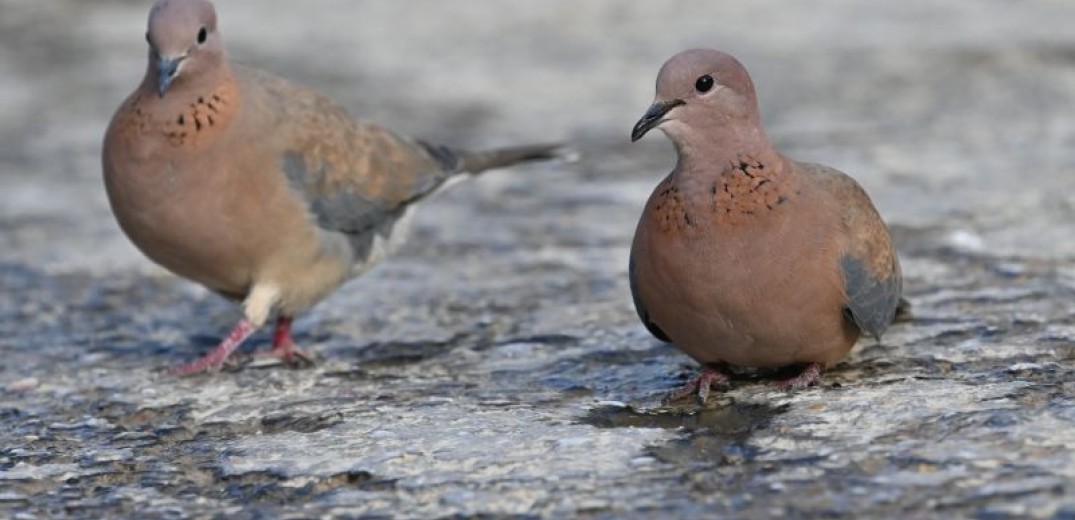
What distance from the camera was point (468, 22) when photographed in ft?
34.6

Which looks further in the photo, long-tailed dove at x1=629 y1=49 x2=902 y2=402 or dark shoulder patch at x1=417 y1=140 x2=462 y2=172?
dark shoulder patch at x1=417 y1=140 x2=462 y2=172

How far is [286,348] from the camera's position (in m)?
5.37

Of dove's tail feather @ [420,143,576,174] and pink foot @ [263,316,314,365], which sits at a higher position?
dove's tail feather @ [420,143,576,174]

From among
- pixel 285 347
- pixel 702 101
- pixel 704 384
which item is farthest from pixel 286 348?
pixel 702 101

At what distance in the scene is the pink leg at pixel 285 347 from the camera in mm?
5281

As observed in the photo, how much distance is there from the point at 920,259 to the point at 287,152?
89.9 inches

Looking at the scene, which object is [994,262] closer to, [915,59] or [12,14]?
[915,59]

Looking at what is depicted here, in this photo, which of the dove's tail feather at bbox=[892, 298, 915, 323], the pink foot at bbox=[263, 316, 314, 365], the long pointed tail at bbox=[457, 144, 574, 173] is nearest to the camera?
the dove's tail feather at bbox=[892, 298, 915, 323]

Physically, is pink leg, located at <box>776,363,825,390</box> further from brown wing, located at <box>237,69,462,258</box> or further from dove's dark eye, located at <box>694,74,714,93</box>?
brown wing, located at <box>237,69,462,258</box>

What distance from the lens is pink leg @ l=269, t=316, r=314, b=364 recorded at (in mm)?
5281

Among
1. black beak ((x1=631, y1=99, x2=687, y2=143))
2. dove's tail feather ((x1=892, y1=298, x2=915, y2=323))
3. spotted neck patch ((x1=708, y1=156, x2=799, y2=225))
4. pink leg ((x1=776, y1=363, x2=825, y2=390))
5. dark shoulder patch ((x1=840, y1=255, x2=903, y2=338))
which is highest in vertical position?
black beak ((x1=631, y1=99, x2=687, y2=143))

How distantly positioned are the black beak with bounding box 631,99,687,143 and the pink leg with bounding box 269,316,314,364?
63.5 inches

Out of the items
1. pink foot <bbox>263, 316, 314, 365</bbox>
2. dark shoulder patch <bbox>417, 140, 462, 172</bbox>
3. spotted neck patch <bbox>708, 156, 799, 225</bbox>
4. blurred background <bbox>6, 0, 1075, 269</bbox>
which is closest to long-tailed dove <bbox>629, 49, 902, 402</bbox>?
spotted neck patch <bbox>708, 156, 799, 225</bbox>

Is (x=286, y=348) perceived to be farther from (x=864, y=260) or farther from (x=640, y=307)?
(x=864, y=260)
